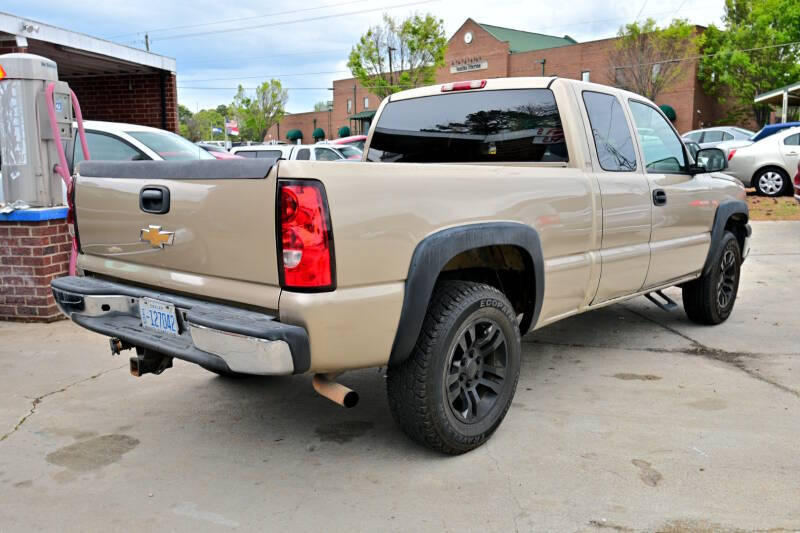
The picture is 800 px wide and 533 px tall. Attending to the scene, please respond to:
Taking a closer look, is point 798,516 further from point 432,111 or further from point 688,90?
point 688,90

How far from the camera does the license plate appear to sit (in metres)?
3.06

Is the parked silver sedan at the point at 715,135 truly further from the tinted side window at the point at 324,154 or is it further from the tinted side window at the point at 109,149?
the tinted side window at the point at 109,149

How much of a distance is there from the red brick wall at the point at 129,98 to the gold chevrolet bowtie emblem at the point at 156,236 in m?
9.55

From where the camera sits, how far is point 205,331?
273 cm

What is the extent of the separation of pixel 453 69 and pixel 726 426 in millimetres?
55533

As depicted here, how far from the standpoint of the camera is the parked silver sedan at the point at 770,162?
47.9ft

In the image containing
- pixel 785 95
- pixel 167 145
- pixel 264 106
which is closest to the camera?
pixel 167 145

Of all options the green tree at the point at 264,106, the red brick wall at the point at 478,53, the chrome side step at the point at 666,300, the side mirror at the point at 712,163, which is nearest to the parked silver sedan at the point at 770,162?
the chrome side step at the point at 666,300

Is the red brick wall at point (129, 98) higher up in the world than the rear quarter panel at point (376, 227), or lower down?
higher up

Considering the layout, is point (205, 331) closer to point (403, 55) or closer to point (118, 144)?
Result: point (118, 144)

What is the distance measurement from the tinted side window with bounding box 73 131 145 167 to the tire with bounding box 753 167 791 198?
12.9 m

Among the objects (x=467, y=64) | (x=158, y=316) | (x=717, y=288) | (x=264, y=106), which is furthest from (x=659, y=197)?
(x=264, y=106)

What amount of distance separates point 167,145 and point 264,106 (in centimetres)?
6737

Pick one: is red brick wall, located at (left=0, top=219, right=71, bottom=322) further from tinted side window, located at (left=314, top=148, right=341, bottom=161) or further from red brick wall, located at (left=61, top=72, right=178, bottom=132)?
tinted side window, located at (left=314, top=148, right=341, bottom=161)
